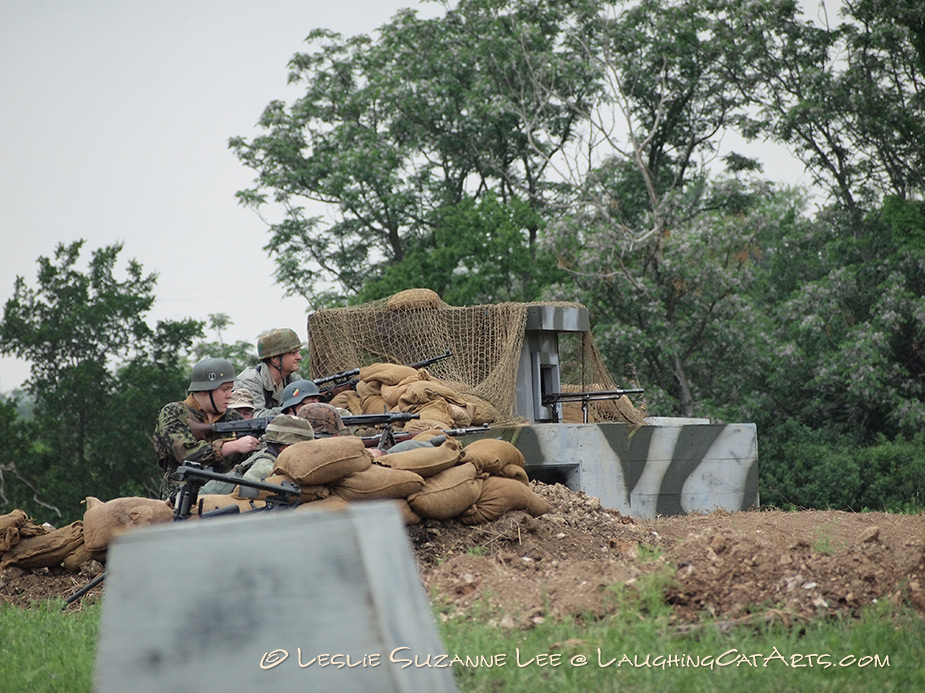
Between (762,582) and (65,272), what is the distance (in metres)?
28.5

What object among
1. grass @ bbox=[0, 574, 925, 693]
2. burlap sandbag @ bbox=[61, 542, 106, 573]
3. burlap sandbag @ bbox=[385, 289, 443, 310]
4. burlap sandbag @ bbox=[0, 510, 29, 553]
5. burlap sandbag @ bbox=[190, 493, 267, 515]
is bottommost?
burlap sandbag @ bbox=[61, 542, 106, 573]

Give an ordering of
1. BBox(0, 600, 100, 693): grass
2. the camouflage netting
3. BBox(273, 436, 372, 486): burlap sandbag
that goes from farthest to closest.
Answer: the camouflage netting
BBox(273, 436, 372, 486): burlap sandbag
BBox(0, 600, 100, 693): grass

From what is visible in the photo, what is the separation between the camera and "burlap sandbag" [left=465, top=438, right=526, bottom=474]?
7488 millimetres

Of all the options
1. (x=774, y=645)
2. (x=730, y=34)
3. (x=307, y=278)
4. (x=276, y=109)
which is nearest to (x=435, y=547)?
(x=774, y=645)

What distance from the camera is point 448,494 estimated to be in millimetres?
7055

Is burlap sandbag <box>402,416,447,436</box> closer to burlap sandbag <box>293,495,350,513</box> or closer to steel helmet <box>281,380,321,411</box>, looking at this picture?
steel helmet <box>281,380,321,411</box>

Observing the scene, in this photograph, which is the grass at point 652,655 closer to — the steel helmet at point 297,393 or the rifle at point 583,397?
the steel helmet at point 297,393

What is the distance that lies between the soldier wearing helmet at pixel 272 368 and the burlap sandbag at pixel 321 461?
339 centimetres

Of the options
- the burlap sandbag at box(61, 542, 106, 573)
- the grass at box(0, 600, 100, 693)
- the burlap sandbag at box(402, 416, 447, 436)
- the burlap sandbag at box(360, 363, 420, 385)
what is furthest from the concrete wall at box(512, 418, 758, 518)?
the grass at box(0, 600, 100, 693)

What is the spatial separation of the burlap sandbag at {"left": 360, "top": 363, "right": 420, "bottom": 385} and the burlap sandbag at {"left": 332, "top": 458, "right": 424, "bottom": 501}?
5337 millimetres

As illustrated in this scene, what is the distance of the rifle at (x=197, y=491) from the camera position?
19.7 feet

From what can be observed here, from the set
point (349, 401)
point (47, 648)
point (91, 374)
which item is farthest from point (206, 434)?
point (91, 374)

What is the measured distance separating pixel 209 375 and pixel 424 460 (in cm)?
239

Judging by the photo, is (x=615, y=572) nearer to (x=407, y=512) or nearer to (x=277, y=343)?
(x=407, y=512)
